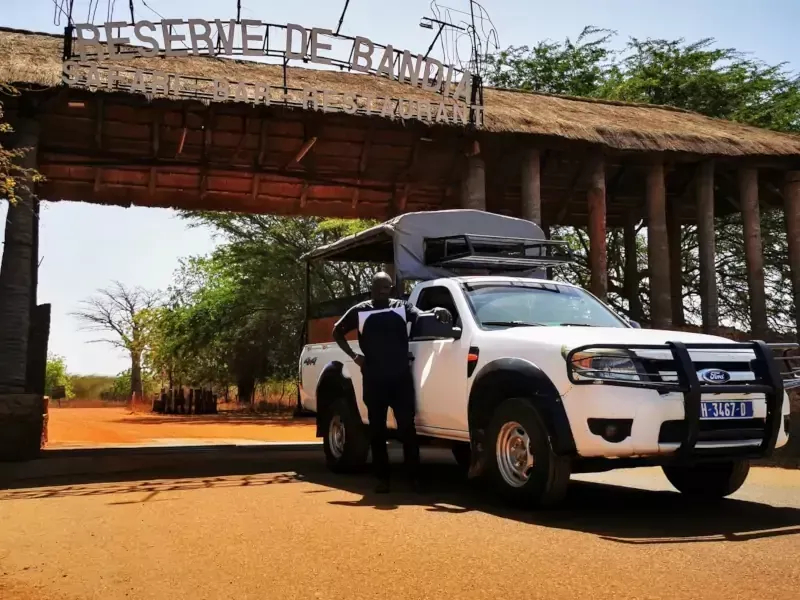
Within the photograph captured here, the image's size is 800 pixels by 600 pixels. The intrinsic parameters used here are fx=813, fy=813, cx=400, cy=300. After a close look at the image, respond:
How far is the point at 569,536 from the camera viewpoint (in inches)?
199

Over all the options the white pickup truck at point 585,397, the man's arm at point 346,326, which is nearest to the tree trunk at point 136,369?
the man's arm at point 346,326

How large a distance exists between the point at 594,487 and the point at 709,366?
8.11ft

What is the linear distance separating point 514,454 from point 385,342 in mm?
1609

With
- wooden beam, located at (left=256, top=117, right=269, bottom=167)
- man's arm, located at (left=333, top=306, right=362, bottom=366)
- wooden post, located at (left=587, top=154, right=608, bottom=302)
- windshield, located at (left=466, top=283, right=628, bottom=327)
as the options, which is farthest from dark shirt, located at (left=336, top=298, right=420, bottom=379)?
wooden post, located at (left=587, top=154, right=608, bottom=302)

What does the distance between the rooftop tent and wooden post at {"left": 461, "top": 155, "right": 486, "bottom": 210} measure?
434 centimetres

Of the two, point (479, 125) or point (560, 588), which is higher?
point (479, 125)

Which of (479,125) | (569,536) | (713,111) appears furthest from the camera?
(713,111)

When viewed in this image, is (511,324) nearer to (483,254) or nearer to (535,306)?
(535,306)

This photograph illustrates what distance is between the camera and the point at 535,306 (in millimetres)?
7184

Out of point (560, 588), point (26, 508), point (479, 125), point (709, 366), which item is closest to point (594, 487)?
point (709, 366)

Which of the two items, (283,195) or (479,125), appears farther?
(283,195)

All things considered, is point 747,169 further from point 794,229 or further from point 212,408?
point 212,408

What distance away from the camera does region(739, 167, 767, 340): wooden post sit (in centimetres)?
1518

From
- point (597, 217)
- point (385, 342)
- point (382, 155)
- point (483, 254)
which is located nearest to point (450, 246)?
point (483, 254)
